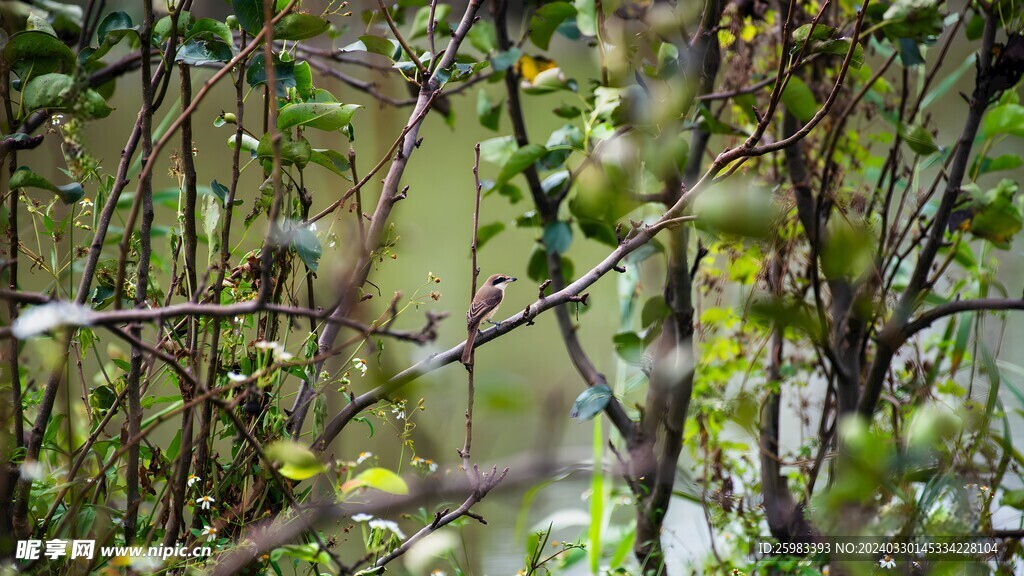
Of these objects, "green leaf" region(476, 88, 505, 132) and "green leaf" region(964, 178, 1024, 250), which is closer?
"green leaf" region(964, 178, 1024, 250)

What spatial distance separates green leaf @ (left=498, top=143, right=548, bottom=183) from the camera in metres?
1.10

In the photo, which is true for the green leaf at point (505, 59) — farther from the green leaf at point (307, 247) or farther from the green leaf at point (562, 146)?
the green leaf at point (307, 247)

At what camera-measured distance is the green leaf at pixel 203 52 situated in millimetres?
763

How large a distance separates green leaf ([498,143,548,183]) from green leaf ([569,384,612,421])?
1.15 feet

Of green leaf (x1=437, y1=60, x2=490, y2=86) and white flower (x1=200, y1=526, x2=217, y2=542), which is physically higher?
green leaf (x1=437, y1=60, x2=490, y2=86)

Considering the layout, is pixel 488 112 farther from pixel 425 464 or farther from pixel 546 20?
pixel 425 464

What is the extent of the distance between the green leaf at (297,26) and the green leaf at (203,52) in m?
0.09

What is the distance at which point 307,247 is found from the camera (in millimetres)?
714

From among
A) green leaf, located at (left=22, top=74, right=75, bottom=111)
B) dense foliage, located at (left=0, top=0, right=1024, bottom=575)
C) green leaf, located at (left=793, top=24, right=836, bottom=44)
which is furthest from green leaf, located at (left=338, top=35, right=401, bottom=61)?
green leaf, located at (left=793, top=24, right=836, bottom=44)

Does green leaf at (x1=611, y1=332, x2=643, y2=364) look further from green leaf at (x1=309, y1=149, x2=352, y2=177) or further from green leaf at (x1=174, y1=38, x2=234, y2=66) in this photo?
green leaf at (x1=174, y1=38, x2=234, y2=66)

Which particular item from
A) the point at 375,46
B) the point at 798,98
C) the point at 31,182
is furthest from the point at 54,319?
the point at 798,98

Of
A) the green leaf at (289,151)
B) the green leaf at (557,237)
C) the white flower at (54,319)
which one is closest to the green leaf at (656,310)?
the green leaf at (557,237)

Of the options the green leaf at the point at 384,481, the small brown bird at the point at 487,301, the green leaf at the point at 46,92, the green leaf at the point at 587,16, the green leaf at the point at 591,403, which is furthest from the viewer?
the green leaf at the point at 587,16

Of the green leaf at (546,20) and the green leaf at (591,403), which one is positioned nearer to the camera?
the green leaf at (591,403)
